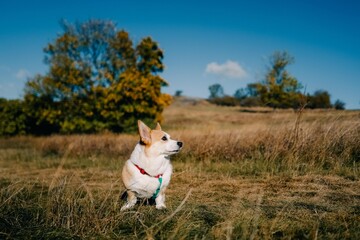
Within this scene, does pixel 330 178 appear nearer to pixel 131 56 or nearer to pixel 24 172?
pixel 24 172

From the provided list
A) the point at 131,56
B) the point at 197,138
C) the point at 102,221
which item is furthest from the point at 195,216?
the point at 131,56

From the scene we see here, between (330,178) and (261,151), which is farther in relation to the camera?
(261,151)

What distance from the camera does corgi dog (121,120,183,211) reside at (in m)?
4.51

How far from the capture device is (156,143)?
4.87 metres

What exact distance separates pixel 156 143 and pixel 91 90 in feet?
81.1

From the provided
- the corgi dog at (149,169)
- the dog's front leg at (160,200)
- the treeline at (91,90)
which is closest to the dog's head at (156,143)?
the corgi dog at (149,169)

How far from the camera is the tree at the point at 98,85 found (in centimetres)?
2620

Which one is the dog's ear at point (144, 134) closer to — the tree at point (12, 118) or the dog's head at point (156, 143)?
the dog's head at point (156, 143)

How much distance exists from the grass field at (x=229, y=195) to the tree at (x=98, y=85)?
15.1 meters

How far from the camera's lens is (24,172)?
9898 millimetres

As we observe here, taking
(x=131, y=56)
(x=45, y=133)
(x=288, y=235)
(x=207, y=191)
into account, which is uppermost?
(x=131, y=56)

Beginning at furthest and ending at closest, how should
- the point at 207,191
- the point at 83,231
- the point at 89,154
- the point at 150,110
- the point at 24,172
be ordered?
1. the point at 150,110
2. the point at 89,154
3. the point at 24,172
4. the point at 207,191
5. the point at 83,231

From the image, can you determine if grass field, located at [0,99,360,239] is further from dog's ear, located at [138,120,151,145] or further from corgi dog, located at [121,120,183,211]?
dog's ear, located at [138,120,151,145]

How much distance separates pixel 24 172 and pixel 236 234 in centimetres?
906
